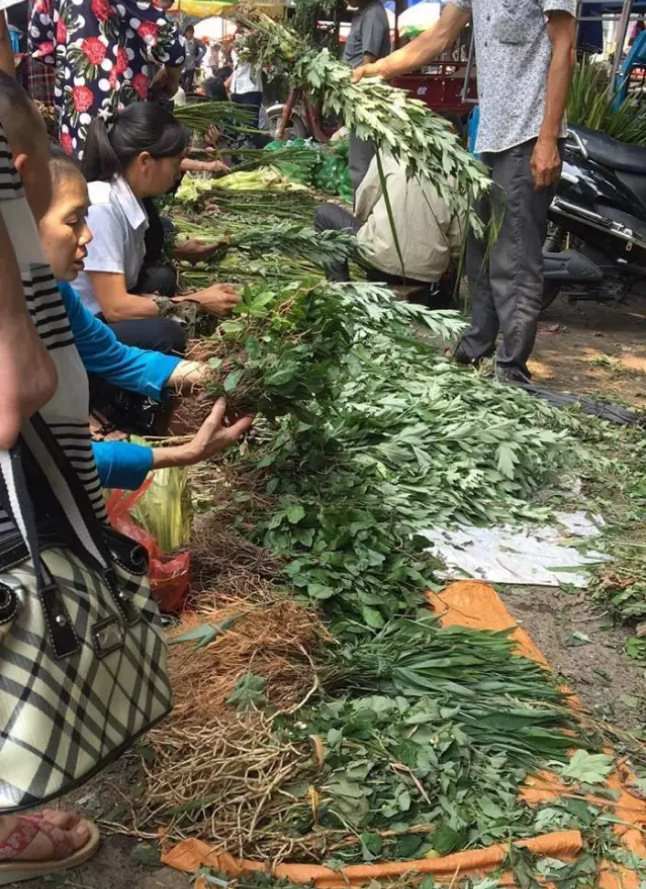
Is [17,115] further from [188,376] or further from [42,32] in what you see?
[42,32]

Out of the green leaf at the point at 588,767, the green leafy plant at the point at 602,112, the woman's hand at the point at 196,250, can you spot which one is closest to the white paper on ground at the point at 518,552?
the green leaf at the point at 588,767

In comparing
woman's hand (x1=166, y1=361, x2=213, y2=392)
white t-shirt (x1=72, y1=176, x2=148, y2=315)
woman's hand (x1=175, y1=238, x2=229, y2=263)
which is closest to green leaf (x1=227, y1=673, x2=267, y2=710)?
woman's hand (x1=166, y1=361, x2=213, y2=392)

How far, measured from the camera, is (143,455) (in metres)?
1.96

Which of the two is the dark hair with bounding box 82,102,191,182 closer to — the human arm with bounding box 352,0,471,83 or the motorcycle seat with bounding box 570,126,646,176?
the human arm with bounding box 352,0,471,83

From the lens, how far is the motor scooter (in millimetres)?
5148

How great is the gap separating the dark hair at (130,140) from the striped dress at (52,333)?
6.83 ft

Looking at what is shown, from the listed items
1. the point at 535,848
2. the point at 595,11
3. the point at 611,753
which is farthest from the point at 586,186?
the point at 595,11

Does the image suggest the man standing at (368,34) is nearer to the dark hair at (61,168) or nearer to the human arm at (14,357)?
the dark hair at (61,168)

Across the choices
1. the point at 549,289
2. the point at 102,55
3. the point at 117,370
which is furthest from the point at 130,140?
the point at 549,289

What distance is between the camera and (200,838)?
1.77 m

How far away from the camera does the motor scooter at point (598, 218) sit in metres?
5.15

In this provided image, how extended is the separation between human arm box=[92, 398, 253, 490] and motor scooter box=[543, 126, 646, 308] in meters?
3.61

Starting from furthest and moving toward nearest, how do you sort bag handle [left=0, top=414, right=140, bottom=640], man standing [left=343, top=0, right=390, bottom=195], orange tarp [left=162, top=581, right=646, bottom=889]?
man standing [left=343, top=0, right=390, bottom=195]
orange tarp [left=162, top=581, right=646, bottom=889]
bag handle [left=0, top=414, right=140, bottom=640]

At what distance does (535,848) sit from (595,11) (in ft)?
30.6
